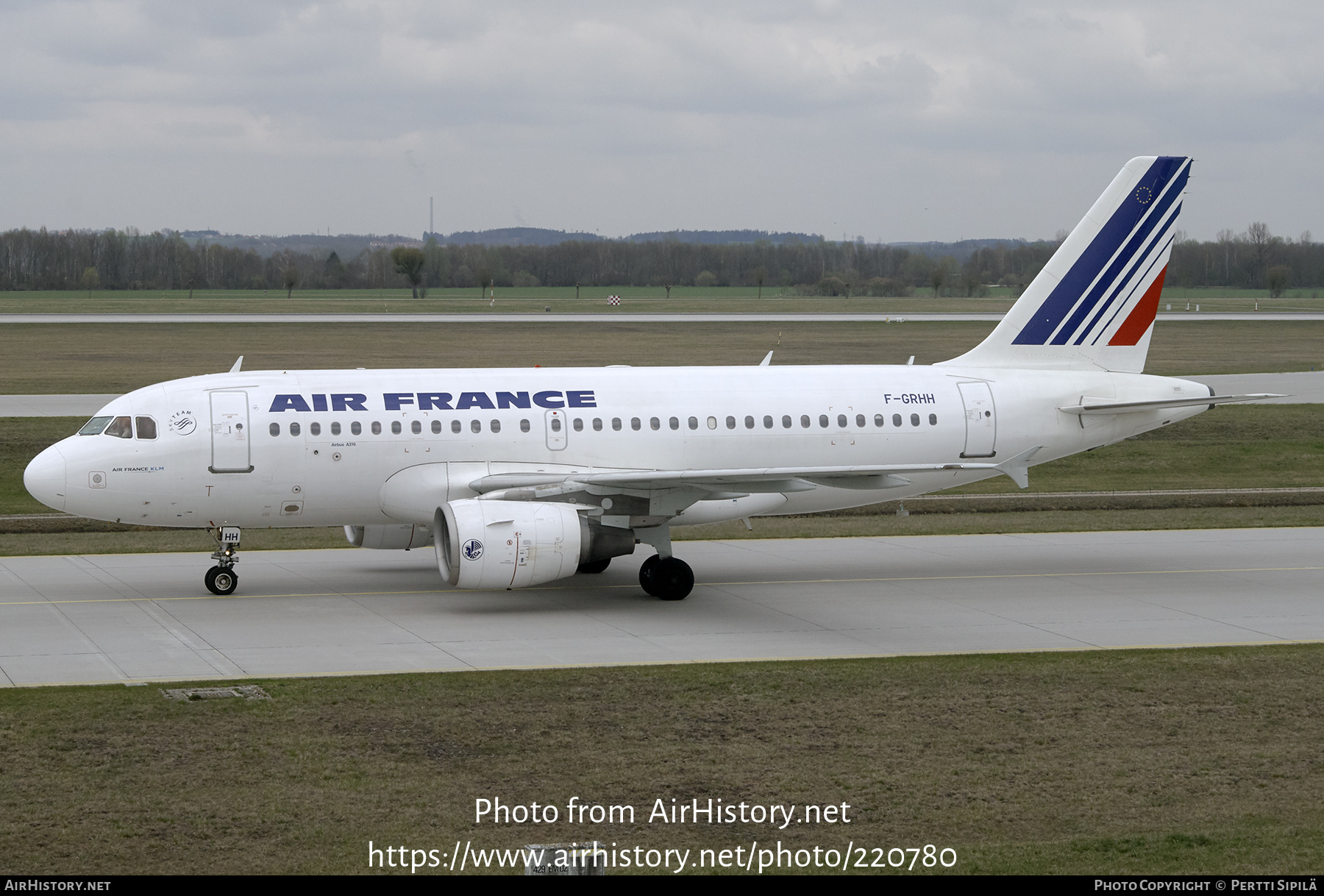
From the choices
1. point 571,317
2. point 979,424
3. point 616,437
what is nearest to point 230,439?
point 616,437

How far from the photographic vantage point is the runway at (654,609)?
21234 millimetres

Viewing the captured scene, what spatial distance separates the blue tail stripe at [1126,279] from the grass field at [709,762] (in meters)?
10.2

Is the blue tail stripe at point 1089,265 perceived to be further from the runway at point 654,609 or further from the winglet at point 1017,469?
the winglet at point 1017,469

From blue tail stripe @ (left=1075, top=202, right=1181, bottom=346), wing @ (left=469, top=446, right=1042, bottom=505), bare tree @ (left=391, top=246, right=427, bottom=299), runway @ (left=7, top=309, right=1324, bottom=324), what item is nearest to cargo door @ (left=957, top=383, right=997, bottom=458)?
wing @ (left=469, top=446, right=1042, bottom=505)

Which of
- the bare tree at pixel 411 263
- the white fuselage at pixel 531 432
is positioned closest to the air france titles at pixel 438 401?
the white fuselage at pixel 531 432

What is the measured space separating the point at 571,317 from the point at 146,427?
283 feet

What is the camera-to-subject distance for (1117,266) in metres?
29.7

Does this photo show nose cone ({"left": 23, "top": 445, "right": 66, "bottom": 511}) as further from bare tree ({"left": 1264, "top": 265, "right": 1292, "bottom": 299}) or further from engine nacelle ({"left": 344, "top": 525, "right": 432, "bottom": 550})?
bare tree ({"left": 1264, "top": 265, "right": 1292, "bottom": 299})

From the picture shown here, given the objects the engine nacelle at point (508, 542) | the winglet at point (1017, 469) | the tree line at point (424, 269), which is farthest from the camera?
the tree line at point (424, 269)

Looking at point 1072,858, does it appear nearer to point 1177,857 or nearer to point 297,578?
point 1177,857

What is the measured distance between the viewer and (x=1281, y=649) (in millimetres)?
21547

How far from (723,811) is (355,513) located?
44.0ft

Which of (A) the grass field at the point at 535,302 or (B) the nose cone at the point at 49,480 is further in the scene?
(A) the grass field at the point at 535,302

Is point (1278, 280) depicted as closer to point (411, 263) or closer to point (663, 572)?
point (411, 263)
